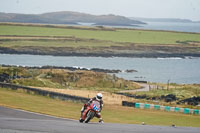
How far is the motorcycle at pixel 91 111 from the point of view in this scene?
20266 millimetres

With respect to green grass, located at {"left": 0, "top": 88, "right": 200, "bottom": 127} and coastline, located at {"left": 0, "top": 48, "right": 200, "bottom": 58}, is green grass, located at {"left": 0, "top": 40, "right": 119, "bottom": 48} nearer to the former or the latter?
coastline, located at {"left": 0, "top": 48, "right": 200, "bottom": 58}

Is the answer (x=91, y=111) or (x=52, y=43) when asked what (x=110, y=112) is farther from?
(x=52, y=43)

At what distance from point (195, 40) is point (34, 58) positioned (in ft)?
245

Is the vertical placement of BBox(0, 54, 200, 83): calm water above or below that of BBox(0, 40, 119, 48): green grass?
below

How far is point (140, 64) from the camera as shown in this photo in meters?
113

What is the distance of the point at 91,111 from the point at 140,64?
305ft

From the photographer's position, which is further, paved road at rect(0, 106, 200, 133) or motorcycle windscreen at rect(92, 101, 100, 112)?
motorcycle windscreen at rect(92, 101, 100, 112)

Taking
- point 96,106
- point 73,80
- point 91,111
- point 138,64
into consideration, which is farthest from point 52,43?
point 96,106

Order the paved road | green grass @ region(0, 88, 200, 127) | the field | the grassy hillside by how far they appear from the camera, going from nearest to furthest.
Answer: the paved road, green grass @ region(0, 88, 200, 127), the grassy hillside, the field

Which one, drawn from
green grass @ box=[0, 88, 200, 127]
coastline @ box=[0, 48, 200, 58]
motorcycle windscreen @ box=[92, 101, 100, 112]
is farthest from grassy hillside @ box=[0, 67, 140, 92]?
coastline @ box=[0, 48, 200, 58]

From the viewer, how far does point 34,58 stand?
380 feet

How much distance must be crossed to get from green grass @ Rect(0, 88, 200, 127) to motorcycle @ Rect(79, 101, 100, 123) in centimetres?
610

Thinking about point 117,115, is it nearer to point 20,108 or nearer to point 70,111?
point 70,111

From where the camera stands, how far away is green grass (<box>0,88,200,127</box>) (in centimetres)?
2839
